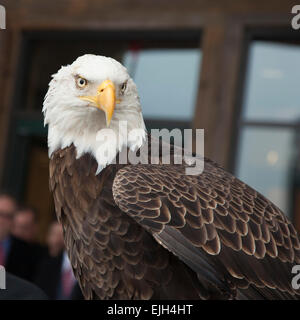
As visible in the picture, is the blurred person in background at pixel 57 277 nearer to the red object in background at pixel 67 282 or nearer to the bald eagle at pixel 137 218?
the red object in background at pixel 67 282

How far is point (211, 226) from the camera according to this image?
3033 mm

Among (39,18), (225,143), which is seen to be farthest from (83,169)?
(39,18)

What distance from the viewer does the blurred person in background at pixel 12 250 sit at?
602 cm

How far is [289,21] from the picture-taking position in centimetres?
695

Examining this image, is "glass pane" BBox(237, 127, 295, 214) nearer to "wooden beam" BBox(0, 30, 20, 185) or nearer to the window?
the window

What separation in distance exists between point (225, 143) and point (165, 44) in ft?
5.01

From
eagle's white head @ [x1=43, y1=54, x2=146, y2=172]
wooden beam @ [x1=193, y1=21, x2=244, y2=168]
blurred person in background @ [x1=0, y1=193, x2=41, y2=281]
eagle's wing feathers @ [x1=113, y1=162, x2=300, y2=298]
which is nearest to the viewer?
eagle's wing feathers @ [x1=113, y1=162, x2=300, y2=298]

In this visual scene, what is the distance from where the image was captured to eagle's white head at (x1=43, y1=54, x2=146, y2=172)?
3062 millimetres

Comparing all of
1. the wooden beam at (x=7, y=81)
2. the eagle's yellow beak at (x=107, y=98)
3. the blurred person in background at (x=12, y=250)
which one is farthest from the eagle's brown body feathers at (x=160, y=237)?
the wooden beam at (x=7, y=81)

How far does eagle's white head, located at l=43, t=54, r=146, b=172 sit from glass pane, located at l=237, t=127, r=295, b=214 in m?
4.19

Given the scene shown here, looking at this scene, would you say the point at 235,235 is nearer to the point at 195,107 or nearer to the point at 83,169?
the point at 83,169

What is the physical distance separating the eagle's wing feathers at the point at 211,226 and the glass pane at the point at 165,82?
14.3 ft

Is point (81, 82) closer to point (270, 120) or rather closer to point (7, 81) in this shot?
point (270, 120)

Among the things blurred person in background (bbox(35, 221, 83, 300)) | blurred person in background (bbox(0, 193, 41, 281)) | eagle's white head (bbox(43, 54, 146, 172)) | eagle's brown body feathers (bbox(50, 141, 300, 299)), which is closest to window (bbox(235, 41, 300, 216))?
blurred person in background (bbox(35, 221, 83, 300))
